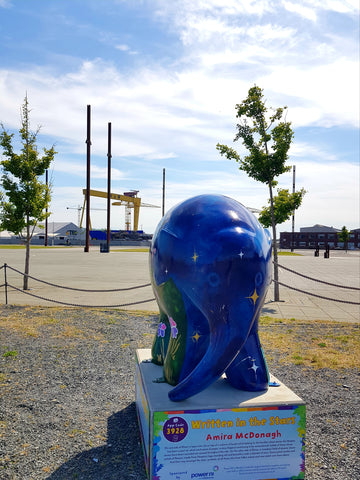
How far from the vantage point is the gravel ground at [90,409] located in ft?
10.7

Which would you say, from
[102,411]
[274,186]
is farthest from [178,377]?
[274,186]

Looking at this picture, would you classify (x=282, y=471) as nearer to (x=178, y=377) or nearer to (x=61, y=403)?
(x=178, y=377)

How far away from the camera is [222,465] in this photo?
289 cm

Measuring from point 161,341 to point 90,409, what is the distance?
1218mm

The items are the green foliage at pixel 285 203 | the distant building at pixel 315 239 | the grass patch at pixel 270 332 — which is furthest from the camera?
the distant building at pixel 315 239

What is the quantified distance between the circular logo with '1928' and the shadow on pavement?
0.55 m

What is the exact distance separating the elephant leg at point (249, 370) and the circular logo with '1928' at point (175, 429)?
59 centimetres

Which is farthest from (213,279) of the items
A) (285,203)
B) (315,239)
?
(315,239)

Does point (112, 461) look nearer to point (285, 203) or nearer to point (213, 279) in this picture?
point (213, 279)

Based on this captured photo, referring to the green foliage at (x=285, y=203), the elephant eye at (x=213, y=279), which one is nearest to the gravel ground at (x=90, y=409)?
the elephant eye at (x=213, y=279)

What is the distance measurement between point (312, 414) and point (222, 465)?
5.43ft

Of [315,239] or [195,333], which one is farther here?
[315,239]

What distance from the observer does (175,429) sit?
9.21 feet

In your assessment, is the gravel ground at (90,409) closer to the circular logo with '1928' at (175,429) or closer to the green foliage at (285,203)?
the circular logo with '1928' at (175,429)
